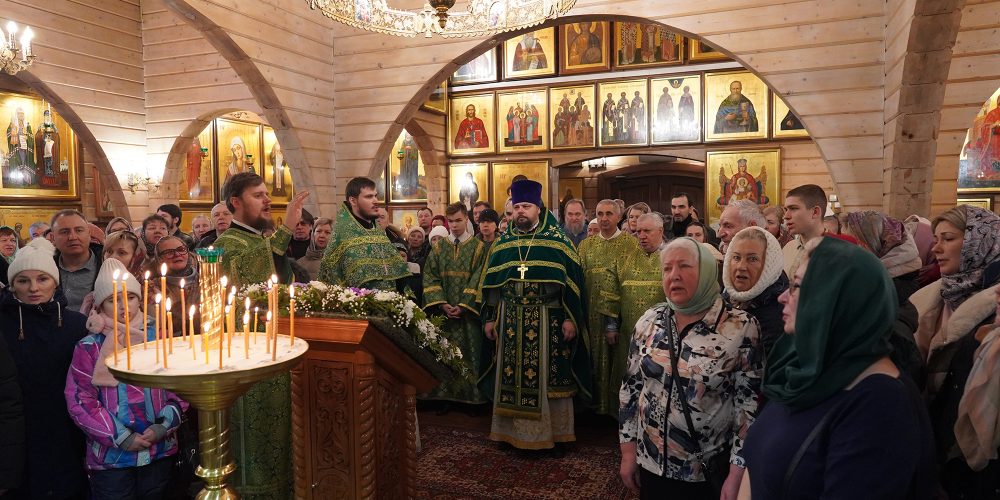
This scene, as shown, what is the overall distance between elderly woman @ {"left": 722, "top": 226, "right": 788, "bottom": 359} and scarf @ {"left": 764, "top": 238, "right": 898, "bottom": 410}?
38.0 inches

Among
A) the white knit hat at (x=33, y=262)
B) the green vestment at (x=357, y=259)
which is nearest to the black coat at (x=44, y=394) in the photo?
the white knit hat at (x=33, y=262)

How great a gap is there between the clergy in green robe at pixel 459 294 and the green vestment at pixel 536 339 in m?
0.77

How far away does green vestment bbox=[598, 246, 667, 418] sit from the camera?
16.0 ft

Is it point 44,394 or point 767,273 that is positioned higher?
point 767,273

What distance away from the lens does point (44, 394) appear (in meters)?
2.74

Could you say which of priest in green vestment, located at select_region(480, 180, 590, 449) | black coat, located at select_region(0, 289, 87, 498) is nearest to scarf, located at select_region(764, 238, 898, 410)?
black coat, located at select_region(0, 289, 87, 498)

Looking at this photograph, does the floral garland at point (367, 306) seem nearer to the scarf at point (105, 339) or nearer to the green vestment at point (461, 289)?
the scarf at point (105, 339)

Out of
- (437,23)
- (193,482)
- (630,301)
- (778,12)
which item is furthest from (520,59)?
(193,482)

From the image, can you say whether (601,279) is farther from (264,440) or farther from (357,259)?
(264,440)

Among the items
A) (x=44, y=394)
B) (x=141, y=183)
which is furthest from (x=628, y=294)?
(x=141, y=183)

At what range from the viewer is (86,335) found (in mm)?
2816

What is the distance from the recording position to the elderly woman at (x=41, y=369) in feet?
8.91

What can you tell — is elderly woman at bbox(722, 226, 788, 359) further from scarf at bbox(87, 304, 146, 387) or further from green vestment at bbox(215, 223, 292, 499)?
scarf at bbox(87, 304, 146, 387)

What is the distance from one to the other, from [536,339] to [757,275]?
2.27 metres
